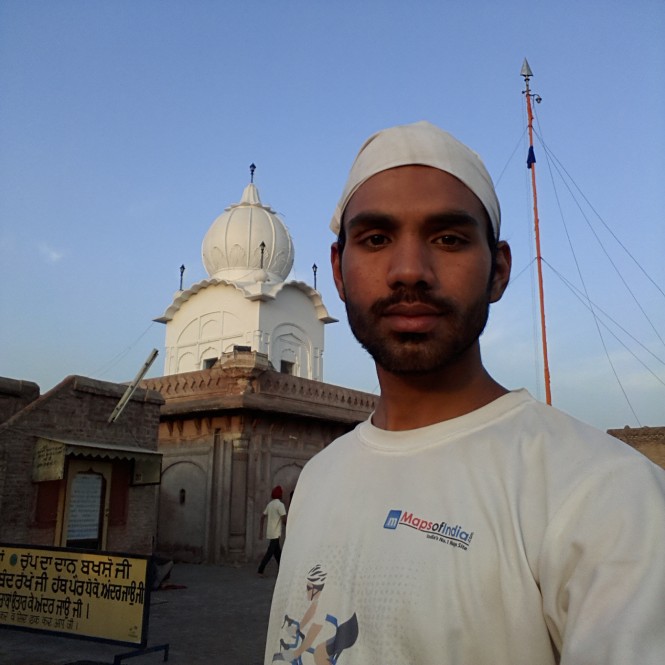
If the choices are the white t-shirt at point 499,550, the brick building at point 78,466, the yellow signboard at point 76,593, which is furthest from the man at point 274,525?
the white t-shirt at point 499,550

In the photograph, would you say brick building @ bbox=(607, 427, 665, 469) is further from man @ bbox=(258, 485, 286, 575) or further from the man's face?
the man's face

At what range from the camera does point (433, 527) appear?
109cm

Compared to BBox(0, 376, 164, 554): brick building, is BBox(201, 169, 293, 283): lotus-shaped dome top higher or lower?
higher

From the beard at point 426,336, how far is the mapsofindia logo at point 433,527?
0.28 metres

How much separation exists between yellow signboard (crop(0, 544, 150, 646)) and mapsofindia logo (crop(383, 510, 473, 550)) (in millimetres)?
5322

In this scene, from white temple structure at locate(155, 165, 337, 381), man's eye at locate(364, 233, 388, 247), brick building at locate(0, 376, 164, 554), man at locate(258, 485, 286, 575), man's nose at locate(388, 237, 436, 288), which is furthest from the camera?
white temple structure at locate(155, 165, 337, 381)

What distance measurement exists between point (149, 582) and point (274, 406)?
28.9 ft

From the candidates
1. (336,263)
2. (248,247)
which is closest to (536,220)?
(248,247)

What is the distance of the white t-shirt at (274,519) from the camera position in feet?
40.0

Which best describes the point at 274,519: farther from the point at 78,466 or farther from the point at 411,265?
the point at 411,265

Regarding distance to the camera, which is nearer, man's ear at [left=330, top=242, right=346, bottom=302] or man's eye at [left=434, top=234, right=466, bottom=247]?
man's eye at [left=434, top=234, right=466, bottom=247]

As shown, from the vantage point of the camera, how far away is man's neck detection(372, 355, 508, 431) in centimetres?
131

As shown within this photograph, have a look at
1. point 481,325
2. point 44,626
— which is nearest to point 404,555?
point 481,325

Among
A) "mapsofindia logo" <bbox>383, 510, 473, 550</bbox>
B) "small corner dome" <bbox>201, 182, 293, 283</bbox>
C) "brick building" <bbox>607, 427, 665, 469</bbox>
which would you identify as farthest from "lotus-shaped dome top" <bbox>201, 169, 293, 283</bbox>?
"mapsofindia logo" <bbox>383, 510, 473, 550</bbox>
